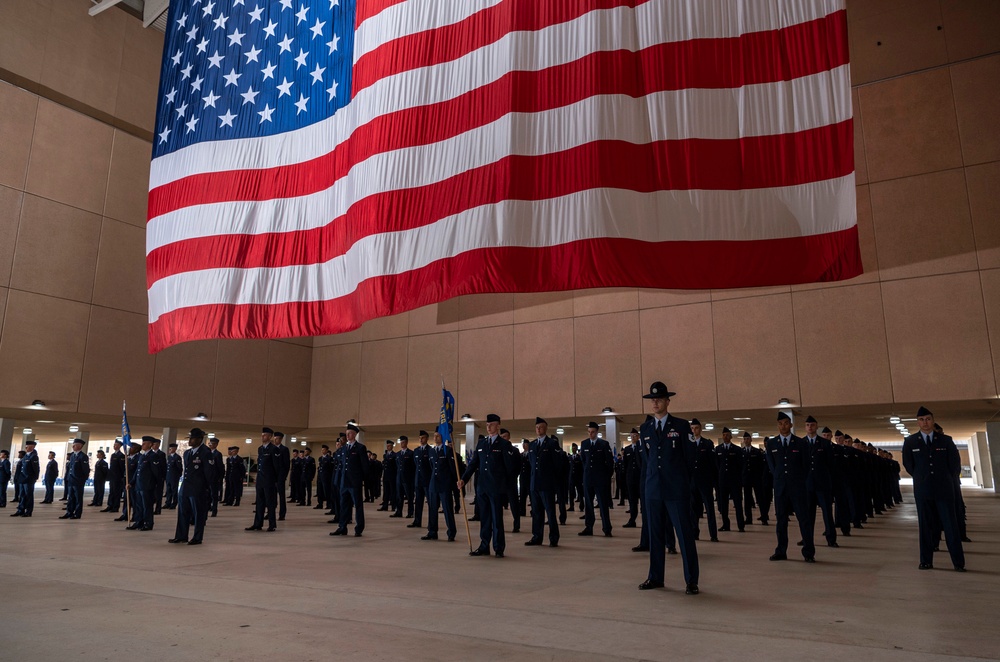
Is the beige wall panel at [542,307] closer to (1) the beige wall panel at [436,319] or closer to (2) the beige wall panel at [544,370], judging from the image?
(2) the beige wall panel at [544,370]

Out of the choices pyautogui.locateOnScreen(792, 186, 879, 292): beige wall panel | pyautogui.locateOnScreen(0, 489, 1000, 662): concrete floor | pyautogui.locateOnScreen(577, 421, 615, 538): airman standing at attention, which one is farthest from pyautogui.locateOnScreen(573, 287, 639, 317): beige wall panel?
pyautogui.locateOnScreen(0, 489, 1000, 662): concrete floor

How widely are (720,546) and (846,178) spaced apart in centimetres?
541

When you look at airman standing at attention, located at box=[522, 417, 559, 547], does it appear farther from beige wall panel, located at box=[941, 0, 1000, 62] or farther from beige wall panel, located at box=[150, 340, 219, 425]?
beige wall panel, located at box=[941, 0, 1000, 62]

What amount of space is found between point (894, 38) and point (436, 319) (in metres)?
16.5

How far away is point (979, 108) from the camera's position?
57.0 ft

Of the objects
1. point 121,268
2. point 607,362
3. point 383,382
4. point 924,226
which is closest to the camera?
point 924,226

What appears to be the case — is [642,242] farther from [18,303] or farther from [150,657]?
[18,303]

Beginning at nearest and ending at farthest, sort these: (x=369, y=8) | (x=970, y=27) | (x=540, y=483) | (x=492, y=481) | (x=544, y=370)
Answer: (x=369, y=8) < (x=492, y=481) < (x=540, y=483) < (x=970, y=27) < (x=544, y=370)

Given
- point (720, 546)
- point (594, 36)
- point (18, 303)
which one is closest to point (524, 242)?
point (594, 36)

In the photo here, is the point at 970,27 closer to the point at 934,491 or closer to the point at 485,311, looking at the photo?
the point at 485,311

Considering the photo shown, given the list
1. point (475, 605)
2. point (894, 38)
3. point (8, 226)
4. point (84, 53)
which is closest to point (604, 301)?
point (894, 38)

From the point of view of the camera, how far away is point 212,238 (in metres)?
7.90

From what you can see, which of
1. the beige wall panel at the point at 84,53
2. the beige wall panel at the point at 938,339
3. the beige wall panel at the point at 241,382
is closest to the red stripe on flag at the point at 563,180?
the beige wall panel at the point at 938,339

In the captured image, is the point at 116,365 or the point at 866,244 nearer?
the point at 866,244
